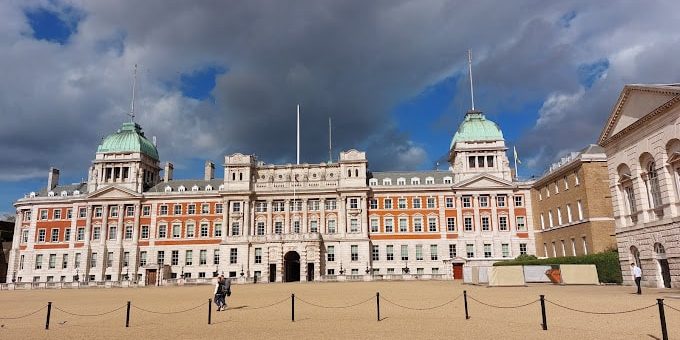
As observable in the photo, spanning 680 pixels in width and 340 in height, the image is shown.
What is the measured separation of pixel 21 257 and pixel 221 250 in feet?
114

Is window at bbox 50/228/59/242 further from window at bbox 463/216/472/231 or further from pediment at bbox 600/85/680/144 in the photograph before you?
pediment at bbox 600/85/680/144

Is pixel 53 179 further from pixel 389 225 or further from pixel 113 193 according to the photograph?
pixel 389 225

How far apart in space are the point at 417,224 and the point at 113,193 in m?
49.0

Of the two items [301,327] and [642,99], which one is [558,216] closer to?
[642,99]

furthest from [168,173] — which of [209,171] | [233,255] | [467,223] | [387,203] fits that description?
[467,223]

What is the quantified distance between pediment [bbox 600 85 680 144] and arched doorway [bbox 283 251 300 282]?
4706 cm

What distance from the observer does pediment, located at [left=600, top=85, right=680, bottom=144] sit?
3176 centimetres

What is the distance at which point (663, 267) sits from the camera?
33875 millimetres

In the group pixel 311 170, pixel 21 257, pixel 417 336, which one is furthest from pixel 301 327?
pixel 21 257

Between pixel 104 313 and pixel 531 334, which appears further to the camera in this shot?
pixel 104 313

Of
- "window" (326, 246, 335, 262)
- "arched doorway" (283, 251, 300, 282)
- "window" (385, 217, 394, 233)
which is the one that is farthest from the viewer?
"window" (385, 217, 394, 233)

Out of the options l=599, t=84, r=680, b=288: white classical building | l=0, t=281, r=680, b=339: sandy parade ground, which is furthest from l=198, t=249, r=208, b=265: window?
l=599, t=84, r=680, b=288: white classical building

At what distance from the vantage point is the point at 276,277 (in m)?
70.7

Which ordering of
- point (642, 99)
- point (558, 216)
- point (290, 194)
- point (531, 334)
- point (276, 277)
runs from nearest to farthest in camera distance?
point (531, 334) → point (642, 99) → point (558, 216) → point (276, 277) → point (290, 194)
